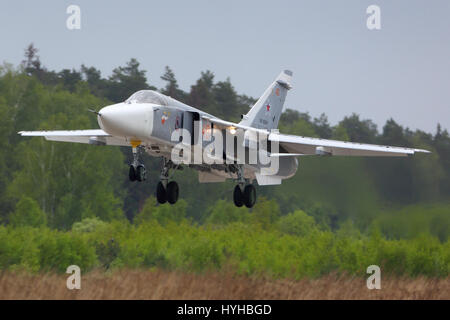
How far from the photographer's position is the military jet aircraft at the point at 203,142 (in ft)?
68.6

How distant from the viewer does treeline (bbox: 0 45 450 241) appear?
29438 millimetres

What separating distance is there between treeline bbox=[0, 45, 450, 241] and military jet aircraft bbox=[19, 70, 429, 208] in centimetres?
406

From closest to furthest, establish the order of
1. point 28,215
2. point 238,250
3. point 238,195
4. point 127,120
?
point 127,120, point 238,195, point 238,250, point 28,215

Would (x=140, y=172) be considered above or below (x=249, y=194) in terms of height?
Result: above

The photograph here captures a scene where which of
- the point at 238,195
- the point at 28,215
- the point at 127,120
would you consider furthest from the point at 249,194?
the point at 28,215

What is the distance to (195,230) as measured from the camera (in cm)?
4041

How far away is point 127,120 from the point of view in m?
20.4

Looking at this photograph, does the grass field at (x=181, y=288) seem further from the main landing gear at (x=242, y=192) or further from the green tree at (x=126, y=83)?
the green tree at (x=126, y=83)

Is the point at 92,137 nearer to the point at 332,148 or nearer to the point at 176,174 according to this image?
the point at 332,148

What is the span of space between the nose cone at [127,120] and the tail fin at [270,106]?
5.95 meters

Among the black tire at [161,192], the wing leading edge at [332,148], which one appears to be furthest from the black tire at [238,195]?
the black tire at [161,192]

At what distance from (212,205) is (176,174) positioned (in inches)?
231
